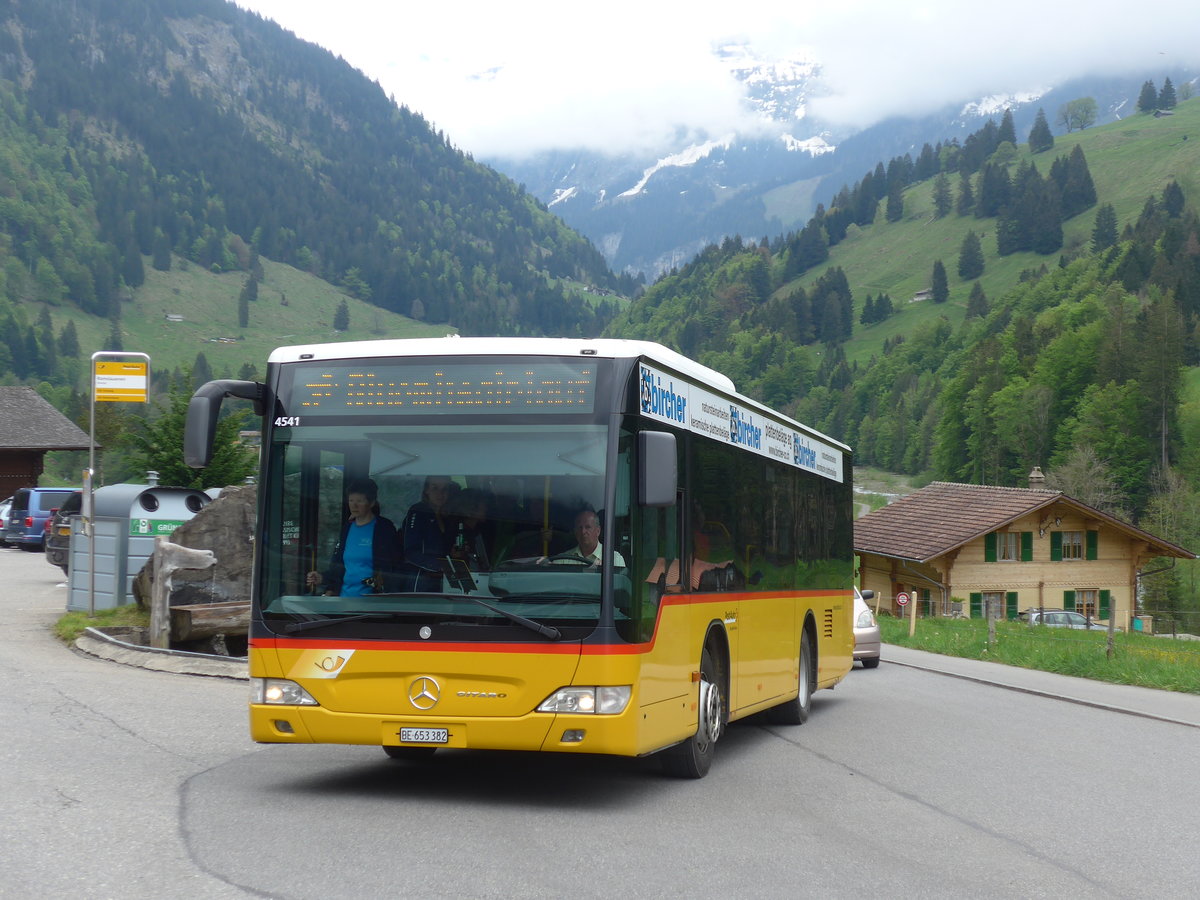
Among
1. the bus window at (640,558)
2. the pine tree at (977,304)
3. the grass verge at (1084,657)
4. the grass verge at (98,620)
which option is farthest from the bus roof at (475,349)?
the pine tree at (977,304)

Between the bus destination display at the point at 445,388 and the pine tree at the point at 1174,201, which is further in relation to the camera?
the pine tree at the point at 1174,201

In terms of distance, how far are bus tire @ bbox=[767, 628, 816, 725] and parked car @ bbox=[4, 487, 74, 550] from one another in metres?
33.2

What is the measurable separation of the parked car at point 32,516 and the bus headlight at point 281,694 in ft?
119

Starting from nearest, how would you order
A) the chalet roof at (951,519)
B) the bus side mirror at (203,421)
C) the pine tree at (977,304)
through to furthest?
the bus side mirror at (203,421)
the chalet roof at (951,519)
the pine tree at (977,304)

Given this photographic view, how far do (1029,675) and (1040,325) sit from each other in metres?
125

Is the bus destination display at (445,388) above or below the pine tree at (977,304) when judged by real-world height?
below

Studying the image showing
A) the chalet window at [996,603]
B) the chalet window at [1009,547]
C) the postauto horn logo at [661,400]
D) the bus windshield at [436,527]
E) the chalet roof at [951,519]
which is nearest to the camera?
the bus windshield at [436,527]

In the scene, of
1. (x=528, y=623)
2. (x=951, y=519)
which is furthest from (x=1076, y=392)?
(x=528, y=623)

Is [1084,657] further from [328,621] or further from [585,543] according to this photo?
[328,621]

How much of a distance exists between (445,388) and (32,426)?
57156 mm

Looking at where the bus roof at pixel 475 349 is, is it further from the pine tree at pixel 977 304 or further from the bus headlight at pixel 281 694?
the pine tree at pixel 977 304

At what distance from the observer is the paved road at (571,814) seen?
6.32 meters

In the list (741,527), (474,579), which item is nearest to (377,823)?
(474,579)

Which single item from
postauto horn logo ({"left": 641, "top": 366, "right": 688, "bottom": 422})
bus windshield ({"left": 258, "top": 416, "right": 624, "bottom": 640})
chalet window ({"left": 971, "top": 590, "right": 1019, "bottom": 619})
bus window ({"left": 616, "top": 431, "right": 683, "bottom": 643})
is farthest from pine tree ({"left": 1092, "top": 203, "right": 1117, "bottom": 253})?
bus windshield ({"left": 258, "top": 416, "right": 624, "bottom": 640})
